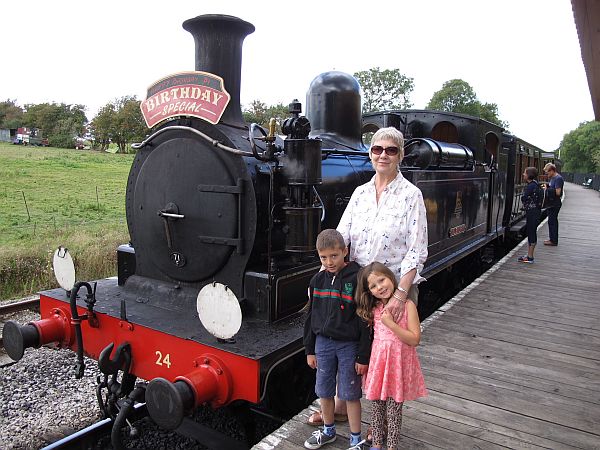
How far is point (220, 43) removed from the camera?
344 cm

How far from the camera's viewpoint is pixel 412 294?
97.8 inches

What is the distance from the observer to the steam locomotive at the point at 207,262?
2.77m

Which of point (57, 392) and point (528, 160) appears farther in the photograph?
point (528, 160)

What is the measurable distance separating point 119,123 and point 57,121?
1741 centimetres

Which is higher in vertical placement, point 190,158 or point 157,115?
point 157,115

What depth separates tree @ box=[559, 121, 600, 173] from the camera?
62.7m

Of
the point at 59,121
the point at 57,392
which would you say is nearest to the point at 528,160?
the point at 57,392

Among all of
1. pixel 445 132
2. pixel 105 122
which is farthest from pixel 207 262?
pixel 105 122

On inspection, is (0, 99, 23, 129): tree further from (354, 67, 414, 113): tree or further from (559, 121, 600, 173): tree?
→ (559, 121, 600, 173): tree

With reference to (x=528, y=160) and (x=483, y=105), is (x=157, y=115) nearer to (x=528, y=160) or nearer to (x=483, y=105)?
(x=528, y=160)

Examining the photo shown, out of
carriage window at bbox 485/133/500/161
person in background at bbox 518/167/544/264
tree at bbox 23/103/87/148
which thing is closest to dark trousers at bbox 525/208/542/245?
person in background at bbox 518/167/544/264

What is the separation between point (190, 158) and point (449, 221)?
3.57 metres

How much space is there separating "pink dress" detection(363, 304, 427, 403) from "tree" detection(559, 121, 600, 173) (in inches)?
2505

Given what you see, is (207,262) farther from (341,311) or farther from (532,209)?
(532,209)
